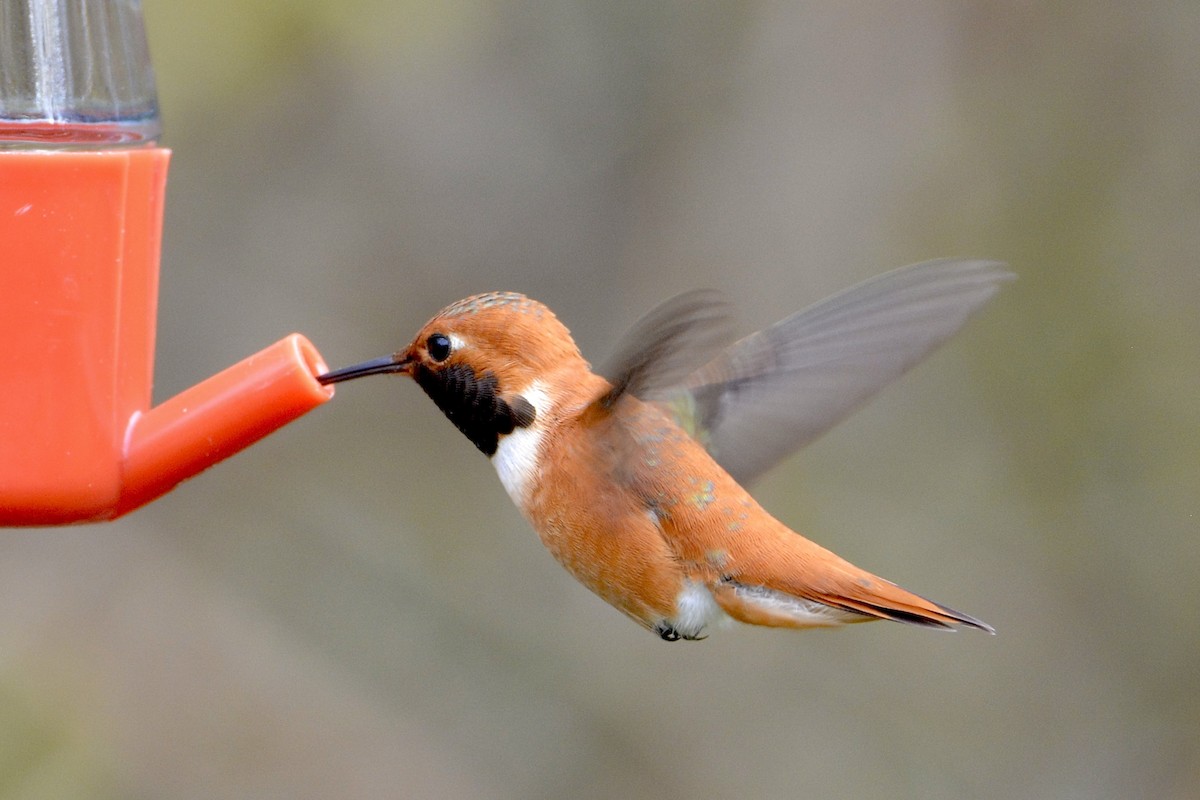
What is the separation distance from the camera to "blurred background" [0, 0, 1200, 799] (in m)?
5.04

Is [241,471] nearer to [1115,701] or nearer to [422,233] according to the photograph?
[422,233]

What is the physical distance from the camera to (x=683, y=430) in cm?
272

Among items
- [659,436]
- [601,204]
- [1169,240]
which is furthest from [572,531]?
[1169,240]

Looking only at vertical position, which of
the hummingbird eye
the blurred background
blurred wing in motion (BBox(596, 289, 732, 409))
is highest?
blurred wing in motion (BBox(596, 289, 732, 409))

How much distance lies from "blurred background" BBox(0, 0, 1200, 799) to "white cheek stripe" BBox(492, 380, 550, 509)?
284 centimetres

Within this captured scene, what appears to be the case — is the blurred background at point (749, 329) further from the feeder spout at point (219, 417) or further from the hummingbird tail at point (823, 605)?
the feeder spout at point (219, 417)

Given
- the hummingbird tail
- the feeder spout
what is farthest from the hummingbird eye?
the hummingbird tail

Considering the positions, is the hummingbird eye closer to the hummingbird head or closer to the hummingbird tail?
the hummingbird head

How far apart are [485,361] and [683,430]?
474 mm

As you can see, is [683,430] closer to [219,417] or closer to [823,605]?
[823,605]

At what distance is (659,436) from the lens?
2.63 metres

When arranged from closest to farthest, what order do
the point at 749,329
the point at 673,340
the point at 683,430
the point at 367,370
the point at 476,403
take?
the point at 673,340 → the point at 367,370 → the point at 476,403 → the point at 683,430 → the point at 749,329

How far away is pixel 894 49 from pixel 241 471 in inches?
118

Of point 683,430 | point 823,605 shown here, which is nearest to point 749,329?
point 683,430
